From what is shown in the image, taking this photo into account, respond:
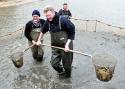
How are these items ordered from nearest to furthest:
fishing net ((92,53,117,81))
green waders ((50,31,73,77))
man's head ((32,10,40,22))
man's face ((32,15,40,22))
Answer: fishing net ((92,53,117,81)) → green waders ((50,31,73,77)) → man's head ((32,10,40,22)) → man's face ((32,15,40,22))

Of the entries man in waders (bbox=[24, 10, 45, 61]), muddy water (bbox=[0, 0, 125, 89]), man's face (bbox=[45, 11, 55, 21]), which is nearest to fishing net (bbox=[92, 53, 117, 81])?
muddy water (bbox=[0, 0, 125, 89])

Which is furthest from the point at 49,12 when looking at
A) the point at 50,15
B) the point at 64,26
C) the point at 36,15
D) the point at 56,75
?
the point at 56,75

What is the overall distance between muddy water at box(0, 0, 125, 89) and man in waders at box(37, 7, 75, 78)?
0.54 m

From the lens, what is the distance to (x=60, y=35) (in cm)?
848

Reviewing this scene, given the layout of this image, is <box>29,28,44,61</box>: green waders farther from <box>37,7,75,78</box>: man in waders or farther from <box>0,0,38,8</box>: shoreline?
<box>0,0,38,8</box>: shoreline

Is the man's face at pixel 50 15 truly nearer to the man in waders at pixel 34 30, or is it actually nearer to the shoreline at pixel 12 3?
the man in waders at pixel 34 30

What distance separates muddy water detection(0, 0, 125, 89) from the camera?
29.2 feet

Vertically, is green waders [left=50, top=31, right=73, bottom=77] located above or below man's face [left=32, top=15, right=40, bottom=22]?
below

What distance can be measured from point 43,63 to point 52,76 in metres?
1.33

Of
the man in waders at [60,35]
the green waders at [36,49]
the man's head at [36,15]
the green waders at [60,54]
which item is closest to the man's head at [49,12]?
the man in waders at [60,35]

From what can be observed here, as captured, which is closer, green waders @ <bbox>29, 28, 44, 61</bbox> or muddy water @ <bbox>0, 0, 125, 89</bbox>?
muddy water @ <bbox>0, 0, 125, 89</bbox>

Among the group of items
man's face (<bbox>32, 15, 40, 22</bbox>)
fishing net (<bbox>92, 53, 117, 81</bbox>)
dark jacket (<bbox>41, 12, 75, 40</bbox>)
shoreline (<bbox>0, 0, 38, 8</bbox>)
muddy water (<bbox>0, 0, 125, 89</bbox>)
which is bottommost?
shoreline (<bbox>0, 0, 38, 8</bbox>)

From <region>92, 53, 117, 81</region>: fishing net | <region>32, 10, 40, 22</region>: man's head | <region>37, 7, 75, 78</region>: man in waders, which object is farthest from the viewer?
<region>32, 10, 40, 22</region>: man's head

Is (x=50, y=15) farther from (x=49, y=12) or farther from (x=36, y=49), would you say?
(x=36, y=49)
